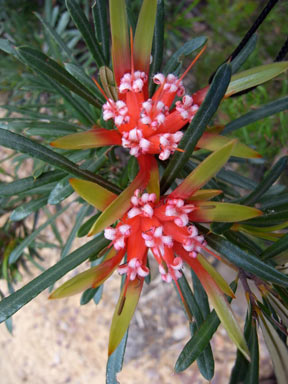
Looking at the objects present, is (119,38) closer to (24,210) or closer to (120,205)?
(120,205)

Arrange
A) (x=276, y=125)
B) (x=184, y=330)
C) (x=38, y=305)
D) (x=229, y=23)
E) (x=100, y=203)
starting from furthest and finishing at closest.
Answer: (x=38, y=305) < (x=184, y=330) < (x=229, y=23) < (x=276, y=125) < (x=100, y=203)

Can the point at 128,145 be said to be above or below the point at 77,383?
above

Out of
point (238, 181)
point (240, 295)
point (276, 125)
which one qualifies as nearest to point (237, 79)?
point (238, 181)

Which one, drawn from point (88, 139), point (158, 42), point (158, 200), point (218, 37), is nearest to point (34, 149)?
point (88, 139)

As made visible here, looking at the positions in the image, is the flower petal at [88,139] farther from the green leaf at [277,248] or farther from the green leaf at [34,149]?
the green leaf at [277,248]

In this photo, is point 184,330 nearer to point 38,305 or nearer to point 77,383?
point 77,383

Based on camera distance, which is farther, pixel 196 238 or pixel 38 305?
pixel 38 305

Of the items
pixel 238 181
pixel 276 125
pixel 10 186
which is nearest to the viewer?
pixel 10 186

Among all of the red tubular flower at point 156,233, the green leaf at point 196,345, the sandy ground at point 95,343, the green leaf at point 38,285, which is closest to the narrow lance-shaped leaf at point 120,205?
the red tubular flower at point 156,233
